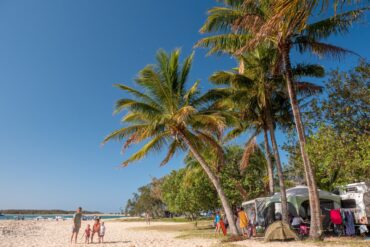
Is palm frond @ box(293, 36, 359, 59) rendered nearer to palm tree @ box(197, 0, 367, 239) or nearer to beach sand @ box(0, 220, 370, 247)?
palm tree @ box(197, 0, 367, 239)

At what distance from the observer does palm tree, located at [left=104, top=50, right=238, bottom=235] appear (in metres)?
13.0

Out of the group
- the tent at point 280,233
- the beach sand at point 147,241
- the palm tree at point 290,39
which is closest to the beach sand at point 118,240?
the beach sand at point 147,241

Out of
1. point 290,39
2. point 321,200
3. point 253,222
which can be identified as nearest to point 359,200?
point 321,200

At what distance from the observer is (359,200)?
12.5 meters

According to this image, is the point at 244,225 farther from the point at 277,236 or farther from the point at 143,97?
the point at 143,97

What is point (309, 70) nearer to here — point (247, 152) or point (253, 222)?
point (247, 152)

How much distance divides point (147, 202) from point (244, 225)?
68312 mm

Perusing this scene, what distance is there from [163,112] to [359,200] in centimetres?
927

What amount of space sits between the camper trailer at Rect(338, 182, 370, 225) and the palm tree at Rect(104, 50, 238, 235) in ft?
19.8

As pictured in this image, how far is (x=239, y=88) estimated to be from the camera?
46.3 feet

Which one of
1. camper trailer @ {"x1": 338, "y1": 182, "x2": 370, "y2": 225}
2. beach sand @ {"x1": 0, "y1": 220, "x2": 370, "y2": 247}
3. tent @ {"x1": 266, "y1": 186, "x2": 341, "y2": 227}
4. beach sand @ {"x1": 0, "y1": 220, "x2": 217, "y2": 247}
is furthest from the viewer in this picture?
tent @ {"x1": 266, "y1": 186, "x2": 341, "y2": 227}

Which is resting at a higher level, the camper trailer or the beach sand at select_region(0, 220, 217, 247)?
the camper trailer

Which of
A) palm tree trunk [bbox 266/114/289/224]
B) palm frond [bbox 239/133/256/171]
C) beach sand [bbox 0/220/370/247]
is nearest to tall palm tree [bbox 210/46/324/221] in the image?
palm tree trunk [bbox 266/114/289/224]

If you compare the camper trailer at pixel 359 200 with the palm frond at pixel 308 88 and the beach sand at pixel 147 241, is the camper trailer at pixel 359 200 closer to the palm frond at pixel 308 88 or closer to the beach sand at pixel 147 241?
the beach sand at pixel 147 241
